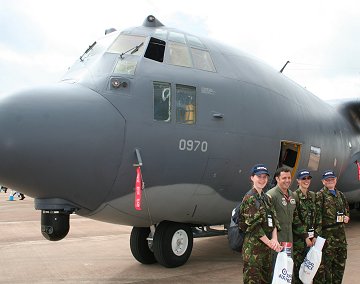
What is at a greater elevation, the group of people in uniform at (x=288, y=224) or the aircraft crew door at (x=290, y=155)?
the aircraft crew door at (x=290, y=155)

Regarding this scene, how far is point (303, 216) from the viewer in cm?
576

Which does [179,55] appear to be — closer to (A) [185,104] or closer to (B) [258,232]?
(A) [185,104]

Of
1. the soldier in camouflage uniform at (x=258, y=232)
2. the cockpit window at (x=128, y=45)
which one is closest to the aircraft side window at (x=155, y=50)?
the cockpit window at (x=128, y=45)

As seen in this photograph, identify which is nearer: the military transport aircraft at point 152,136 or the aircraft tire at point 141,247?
the military transport aircraft at point 152,136

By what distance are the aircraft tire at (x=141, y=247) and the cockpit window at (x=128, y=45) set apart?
3.55 metres

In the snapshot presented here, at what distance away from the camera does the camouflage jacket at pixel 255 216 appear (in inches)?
185

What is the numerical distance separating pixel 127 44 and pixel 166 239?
3419mm

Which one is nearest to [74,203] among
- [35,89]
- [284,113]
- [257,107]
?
[35,89]

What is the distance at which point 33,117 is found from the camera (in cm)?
539

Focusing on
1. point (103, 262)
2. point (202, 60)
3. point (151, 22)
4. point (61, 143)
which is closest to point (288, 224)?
point (61, 143)

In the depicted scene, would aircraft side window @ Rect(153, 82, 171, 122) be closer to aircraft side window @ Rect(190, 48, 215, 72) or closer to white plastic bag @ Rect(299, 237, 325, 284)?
aircraft side window @ Rect(190, 48, 215, 72)

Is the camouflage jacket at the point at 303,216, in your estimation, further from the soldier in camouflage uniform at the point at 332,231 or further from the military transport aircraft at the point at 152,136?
the military transport aircraft at the point at 152,136

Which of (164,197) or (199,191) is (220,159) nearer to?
(199,191)

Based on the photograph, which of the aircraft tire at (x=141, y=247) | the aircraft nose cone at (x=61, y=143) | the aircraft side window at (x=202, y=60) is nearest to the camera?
the aircraft nose cone at (x=61, y=143)
